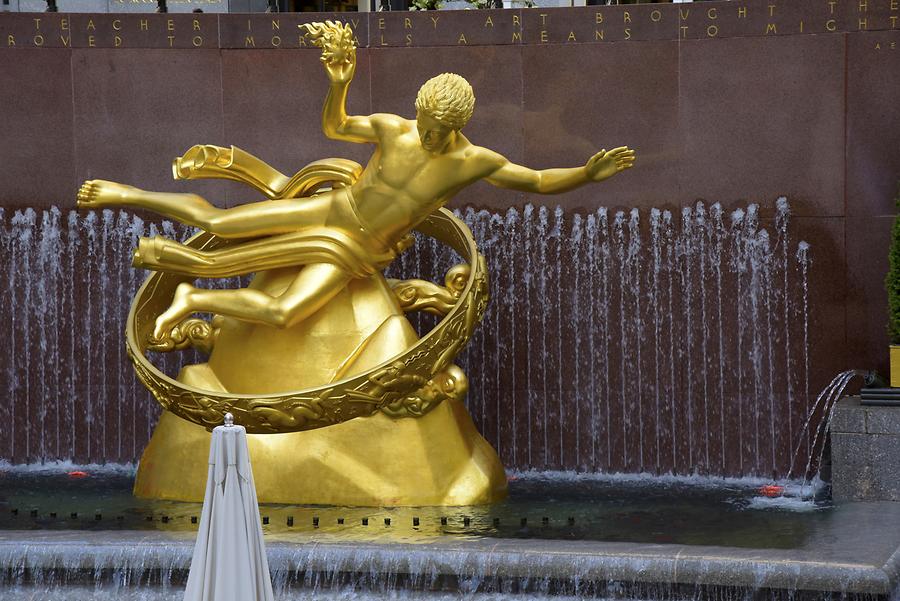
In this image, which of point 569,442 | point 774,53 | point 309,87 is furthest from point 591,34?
point 569,442

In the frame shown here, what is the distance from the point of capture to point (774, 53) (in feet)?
37.1

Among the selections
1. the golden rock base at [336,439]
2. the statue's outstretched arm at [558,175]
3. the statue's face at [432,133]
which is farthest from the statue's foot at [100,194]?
the statue's outstretched arm at [558,175]

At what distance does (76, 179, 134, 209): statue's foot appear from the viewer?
10188mm

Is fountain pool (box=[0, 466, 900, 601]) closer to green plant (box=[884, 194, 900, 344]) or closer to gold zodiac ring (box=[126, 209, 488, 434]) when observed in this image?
gold zodiac ring (box=[126, 209, 488, 434])

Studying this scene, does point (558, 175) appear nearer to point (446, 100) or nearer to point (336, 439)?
point (446, 100)

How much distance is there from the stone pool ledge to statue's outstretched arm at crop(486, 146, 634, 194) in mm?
2358

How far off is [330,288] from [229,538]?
369 centimetres

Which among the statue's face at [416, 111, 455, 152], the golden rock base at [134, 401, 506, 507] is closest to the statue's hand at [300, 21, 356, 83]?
the statue's face at [416, 111, 455, 152]

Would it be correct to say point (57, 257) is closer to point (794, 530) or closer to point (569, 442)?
point (569, 442)

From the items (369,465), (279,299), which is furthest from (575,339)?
(279,299)

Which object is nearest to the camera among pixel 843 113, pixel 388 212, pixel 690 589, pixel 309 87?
pixel 690 589

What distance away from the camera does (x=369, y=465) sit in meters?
9.55

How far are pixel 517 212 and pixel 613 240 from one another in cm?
72

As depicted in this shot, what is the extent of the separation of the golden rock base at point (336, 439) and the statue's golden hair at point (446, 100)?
125 cm
